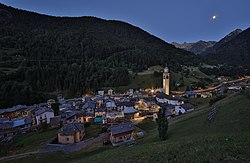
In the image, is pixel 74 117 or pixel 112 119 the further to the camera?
pixel 74 117

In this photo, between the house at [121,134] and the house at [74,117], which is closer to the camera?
the house at [121,134]

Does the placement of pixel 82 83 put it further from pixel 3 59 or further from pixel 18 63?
pixel 3 59

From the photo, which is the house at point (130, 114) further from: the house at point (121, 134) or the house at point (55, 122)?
the house at point (55, 122)

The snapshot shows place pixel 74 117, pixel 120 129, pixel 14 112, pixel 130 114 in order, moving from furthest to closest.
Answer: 1. pixel 14 112
2. pixel 74 117
3. pixel 130 114
4. pixel 120 129

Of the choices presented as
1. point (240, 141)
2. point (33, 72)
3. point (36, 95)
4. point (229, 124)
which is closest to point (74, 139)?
point (229, 124)

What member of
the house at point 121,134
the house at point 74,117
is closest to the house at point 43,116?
the house at point 74,117

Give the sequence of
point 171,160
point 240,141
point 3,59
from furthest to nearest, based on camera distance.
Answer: point 3,59 < point 240,141 < point 171,160

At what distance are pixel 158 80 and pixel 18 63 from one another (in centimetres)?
12625

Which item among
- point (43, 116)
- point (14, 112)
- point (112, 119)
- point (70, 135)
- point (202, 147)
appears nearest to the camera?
point (202, 147)

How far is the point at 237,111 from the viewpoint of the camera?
29375mm

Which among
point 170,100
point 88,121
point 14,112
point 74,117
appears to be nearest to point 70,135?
point 88,121

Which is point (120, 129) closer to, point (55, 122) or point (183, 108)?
point (183, 108)

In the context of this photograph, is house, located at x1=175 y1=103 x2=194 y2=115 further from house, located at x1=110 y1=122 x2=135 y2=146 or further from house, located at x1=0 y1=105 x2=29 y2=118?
house, located at x1=0 y1=105 x2=29 y2=118

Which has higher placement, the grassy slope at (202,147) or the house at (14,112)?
the grassy slope at (202,147)
